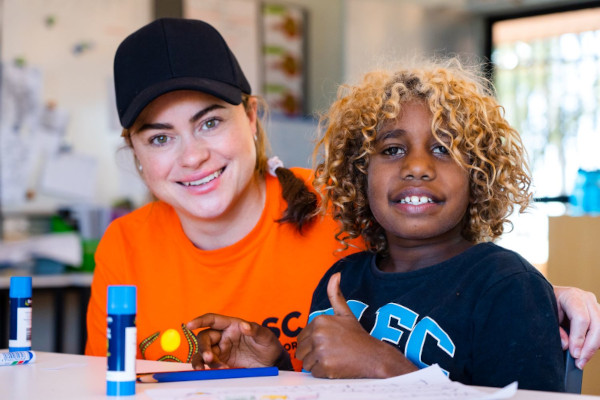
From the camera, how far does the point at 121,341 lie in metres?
0.96

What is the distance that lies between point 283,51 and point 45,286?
2403mm

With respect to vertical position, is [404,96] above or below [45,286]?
above

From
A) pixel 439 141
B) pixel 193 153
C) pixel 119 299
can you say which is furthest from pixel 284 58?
pixel 119 299

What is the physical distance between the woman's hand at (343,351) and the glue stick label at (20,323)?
0.56 m

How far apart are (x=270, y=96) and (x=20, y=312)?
380 centimetres

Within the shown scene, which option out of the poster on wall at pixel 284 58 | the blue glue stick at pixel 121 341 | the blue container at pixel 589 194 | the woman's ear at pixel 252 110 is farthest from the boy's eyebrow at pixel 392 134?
the poster on wall at pixel 284 58

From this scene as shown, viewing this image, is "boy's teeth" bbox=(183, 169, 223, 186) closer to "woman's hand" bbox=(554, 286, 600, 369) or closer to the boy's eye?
the boy's eye

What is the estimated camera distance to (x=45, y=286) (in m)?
3.48

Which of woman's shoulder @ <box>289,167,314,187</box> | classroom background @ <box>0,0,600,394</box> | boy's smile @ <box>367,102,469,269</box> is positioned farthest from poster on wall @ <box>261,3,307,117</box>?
boy's smile @ <box>367,102,469,269</box>

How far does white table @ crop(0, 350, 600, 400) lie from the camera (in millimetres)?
1000

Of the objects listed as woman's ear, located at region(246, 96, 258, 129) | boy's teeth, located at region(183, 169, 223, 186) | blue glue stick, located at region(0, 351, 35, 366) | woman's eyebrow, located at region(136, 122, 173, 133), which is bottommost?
blue glue stick, located at region(0, 351, 35, 366)

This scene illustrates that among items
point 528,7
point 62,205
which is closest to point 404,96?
point 62,205

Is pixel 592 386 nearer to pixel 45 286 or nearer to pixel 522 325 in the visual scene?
pixel 522 325

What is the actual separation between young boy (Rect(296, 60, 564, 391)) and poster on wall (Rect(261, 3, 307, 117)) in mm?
3400
